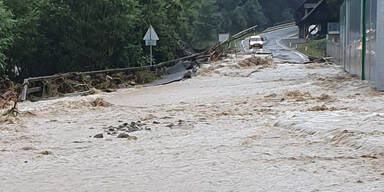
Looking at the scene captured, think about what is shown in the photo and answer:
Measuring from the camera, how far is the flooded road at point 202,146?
7902mm

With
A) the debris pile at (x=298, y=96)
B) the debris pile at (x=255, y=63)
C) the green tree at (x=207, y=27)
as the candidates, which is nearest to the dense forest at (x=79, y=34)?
the debris pile at (x=255, y=63)

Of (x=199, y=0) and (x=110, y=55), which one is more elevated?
(x=199, y=0)

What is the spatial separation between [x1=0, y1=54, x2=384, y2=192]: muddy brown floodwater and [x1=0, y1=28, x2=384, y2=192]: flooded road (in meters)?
0.02

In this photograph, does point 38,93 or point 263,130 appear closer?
point 263,130

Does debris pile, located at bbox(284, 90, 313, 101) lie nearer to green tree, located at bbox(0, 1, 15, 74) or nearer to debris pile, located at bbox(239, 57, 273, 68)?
green tree, located at bbox(0, 1, 15, 74)

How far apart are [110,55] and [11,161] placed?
28.6 meters

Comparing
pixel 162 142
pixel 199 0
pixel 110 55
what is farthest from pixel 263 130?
pixel 199 0

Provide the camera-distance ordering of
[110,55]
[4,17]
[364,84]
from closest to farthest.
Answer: [364,84] < [4,17] < [110,55]

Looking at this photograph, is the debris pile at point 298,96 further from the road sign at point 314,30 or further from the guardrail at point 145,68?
the road sign at point 314,30

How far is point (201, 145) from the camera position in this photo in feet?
35.5

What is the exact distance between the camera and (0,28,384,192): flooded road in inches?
311

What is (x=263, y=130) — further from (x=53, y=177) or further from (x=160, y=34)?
(x=160, y=34)

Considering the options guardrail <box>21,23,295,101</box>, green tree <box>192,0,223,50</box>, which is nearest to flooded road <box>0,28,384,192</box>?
guardrail <box>21,23,295,101</box>

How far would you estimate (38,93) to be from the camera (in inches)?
927
